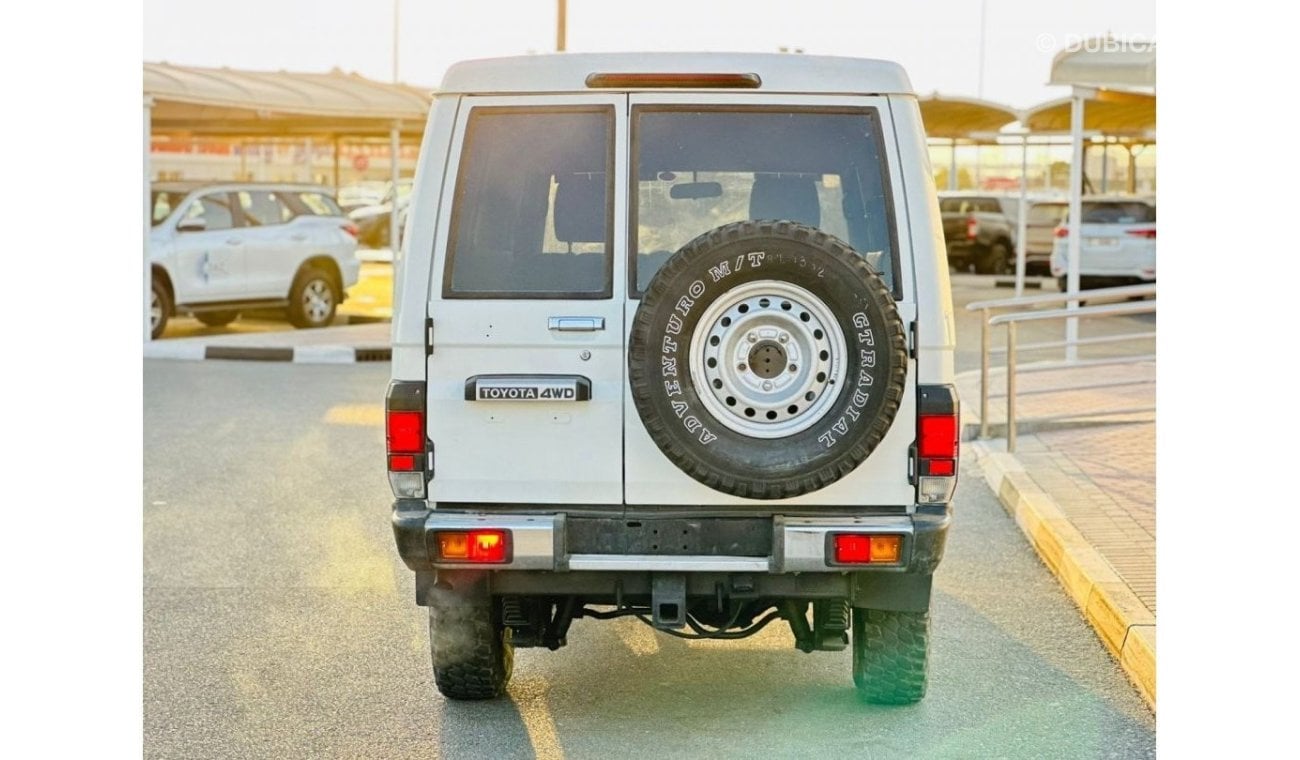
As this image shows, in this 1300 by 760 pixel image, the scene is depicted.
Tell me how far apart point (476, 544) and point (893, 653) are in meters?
1.43

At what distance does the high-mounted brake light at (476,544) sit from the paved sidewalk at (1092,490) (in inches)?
90.0

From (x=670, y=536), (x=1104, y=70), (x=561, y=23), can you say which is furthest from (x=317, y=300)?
(x=670, y=536)

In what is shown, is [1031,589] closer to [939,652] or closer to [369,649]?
[939,652]

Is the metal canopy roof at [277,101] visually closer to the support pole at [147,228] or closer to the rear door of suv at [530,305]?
the support pole at [147,228]

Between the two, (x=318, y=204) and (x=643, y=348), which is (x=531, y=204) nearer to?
(x=643, y=348)

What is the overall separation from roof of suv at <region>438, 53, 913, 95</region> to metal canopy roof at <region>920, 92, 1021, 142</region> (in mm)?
20180

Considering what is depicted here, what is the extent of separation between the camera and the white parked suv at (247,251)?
20281mm

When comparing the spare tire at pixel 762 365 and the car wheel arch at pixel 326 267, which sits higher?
the car wheel arch at pixel 326 267

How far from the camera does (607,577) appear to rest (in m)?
5.66

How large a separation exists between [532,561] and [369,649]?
1.63 meters

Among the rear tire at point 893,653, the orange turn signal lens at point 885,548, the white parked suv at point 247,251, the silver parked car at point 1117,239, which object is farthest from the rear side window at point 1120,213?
the orange turn signal lens at point 885,548

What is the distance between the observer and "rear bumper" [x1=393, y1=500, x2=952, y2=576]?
5.45 metres

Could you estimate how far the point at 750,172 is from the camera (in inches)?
221

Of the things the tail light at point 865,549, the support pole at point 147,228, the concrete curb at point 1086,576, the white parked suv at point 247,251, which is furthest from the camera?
the white parked suv at point 247,251
